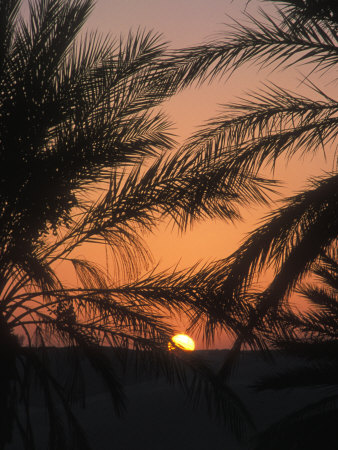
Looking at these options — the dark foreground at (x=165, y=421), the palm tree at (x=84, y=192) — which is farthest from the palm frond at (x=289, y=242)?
the dark foreground at (x=165, y=421)

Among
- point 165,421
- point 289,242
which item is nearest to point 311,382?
point 289,242

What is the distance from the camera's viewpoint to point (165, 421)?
19.2 meters

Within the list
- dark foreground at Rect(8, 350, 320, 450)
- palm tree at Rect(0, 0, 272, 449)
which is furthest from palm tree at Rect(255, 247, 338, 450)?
dark foreground at Rect(8, 350, 320, 450)

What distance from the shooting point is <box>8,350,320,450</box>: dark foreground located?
59.2 feet

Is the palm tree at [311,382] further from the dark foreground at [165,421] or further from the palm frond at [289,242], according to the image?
the dark foreground at [165,421]

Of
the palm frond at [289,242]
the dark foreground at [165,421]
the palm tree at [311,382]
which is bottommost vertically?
the dark foreground at [165,421]

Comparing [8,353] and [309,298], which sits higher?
[309,298]

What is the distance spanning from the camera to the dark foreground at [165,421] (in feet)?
59.2

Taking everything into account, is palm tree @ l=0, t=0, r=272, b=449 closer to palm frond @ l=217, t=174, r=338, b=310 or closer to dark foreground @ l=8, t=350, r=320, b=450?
palm frond @ l=217, t=174, r=338, b=310

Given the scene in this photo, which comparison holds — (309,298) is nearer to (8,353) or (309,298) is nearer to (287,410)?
(8,353)

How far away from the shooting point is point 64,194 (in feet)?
22.0

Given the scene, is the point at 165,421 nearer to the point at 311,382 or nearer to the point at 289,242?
the point at 311,382

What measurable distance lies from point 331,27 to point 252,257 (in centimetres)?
261

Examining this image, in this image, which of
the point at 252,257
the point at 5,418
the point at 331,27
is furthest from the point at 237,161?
the point at 5,418
